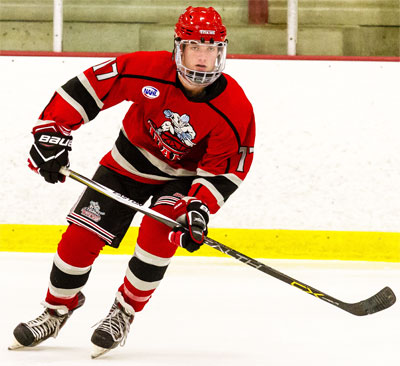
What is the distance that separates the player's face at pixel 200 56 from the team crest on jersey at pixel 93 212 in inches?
19.4

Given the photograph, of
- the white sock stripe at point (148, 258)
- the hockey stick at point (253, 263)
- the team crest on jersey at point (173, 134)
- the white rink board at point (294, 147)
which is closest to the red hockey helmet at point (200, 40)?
the team crest on jersey at point (173, 134)

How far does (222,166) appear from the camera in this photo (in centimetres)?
231

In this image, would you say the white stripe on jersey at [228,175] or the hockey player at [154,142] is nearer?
the hockey player at [154,142]

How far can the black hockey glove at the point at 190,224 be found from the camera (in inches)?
83.5

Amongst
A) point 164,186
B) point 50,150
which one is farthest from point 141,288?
point 50,150

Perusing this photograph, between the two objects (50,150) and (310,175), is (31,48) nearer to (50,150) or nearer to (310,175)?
(310,175)

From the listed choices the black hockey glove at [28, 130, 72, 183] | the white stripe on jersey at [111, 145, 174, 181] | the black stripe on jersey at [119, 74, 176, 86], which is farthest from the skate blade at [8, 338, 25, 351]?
the black stripe on jersey at [119, 74, 176, 86]

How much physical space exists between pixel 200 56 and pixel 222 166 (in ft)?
1.12

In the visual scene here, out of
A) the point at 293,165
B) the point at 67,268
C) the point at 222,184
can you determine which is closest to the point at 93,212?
the point at 67,268

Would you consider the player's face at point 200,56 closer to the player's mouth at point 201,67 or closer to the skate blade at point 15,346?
the player's mouth at point 201,67

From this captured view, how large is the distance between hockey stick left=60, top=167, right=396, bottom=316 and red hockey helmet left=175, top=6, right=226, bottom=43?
50cm

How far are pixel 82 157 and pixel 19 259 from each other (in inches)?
24.6

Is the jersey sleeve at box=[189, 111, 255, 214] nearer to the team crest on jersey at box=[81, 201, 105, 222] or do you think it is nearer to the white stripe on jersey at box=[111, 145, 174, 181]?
the white stripe on jersey at box=[111, 145, 174, 181]

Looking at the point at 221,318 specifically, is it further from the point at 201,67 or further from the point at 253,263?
the point at 201,67
